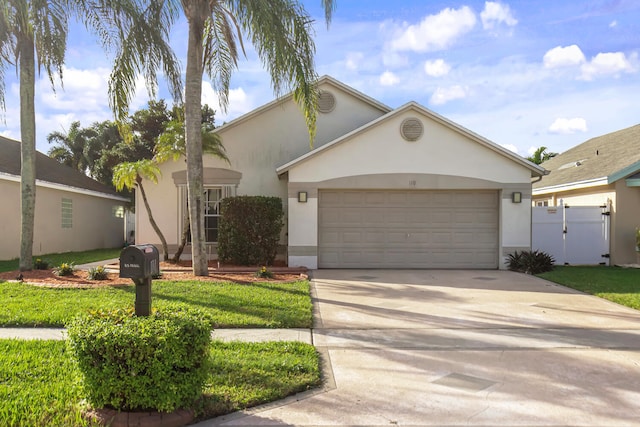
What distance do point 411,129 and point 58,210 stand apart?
14489 mm

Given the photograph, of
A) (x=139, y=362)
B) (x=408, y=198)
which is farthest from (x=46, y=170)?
(x=139, y=362)

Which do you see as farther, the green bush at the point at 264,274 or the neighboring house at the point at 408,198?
the neighboring house at the point at 408,198

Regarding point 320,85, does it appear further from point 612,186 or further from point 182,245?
point 612,186

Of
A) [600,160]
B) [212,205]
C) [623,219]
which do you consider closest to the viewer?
[623,219]

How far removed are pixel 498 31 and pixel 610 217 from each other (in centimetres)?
722

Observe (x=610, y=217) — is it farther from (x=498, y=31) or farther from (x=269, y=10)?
(x=269, y=10)

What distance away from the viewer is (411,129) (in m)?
13.4

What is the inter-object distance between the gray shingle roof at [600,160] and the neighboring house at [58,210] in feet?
62.2

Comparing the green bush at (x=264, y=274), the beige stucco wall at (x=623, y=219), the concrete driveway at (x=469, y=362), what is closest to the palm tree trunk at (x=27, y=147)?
the green bush at (x=264, y=274)

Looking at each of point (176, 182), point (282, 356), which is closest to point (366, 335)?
point (282, 356)

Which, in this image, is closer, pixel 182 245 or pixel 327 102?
pixel 182 245

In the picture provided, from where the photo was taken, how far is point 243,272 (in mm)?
12516

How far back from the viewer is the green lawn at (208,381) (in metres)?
4.07

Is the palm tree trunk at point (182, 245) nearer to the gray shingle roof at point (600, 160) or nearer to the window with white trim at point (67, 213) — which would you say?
the window with white trim at point (67, 213)
